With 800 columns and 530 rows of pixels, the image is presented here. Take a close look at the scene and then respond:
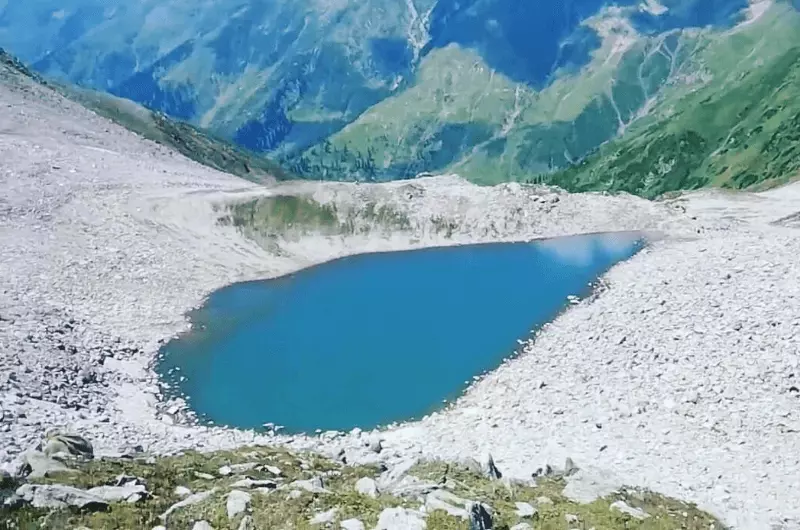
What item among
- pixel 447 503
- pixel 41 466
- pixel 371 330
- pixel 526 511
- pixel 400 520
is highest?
pixel 400 520

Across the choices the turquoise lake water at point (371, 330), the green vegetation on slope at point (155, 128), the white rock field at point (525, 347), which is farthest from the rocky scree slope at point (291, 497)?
the green vegetation on slope at point (155, 128)

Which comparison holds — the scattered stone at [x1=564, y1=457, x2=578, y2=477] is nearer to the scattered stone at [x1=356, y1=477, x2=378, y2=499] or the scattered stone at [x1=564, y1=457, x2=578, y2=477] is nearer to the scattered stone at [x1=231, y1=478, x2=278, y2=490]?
the scattered stone at [x1=356, y1=477, x2=378, y2=499]

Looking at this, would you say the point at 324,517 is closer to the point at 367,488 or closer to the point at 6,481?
the point at 367,488

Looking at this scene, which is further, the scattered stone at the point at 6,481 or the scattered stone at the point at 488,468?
the scattered stone at the point at 488,468

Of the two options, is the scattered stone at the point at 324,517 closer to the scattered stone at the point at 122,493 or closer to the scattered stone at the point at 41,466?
the scattered stone at the point at 122,493

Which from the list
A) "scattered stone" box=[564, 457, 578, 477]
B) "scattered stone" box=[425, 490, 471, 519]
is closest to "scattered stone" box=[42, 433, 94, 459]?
"scattered stone" box=[425, 490, 471, 519]

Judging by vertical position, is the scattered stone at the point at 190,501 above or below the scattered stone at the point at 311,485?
above

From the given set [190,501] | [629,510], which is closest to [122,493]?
[190,501]
